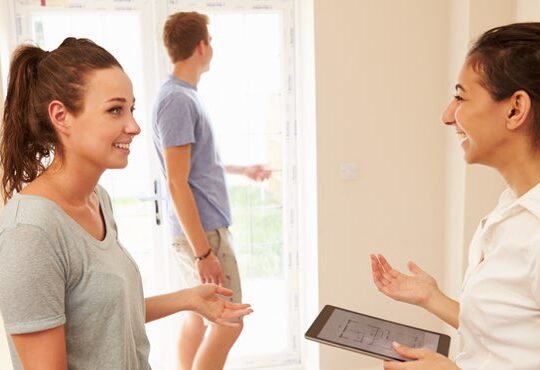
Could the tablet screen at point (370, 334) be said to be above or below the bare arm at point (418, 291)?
below

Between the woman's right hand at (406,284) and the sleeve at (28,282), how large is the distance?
882mm

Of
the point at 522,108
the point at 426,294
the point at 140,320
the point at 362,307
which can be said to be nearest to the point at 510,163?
the point at 522,108

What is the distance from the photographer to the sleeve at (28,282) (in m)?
0.92

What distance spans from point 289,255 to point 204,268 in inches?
35.7

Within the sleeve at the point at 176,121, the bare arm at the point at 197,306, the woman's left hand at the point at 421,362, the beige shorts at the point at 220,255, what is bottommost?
the beige shorts at the point at 220,255

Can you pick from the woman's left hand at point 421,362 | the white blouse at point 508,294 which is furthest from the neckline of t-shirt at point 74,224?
the white blouse at point 508,294

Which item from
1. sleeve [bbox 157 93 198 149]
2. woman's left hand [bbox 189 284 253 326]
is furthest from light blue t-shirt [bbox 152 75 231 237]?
woman's left hand [bbox 189 284 253 326]

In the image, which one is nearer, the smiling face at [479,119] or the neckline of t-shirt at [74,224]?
the neckline of t-shirt at [74,224]

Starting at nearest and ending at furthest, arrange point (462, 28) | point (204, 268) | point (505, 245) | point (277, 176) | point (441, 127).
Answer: point (505, 245), point (204, 268), point (462, 28), point (441, 127), point (277, 176)

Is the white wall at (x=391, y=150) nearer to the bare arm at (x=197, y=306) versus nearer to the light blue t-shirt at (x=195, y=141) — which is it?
the light blue t-shirt at (x=195, y=141)

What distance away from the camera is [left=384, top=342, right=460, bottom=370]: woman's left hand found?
111cm

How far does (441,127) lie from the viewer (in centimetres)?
273

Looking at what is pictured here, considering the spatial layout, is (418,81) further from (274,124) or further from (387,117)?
(274,124)

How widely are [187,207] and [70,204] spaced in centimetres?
103
